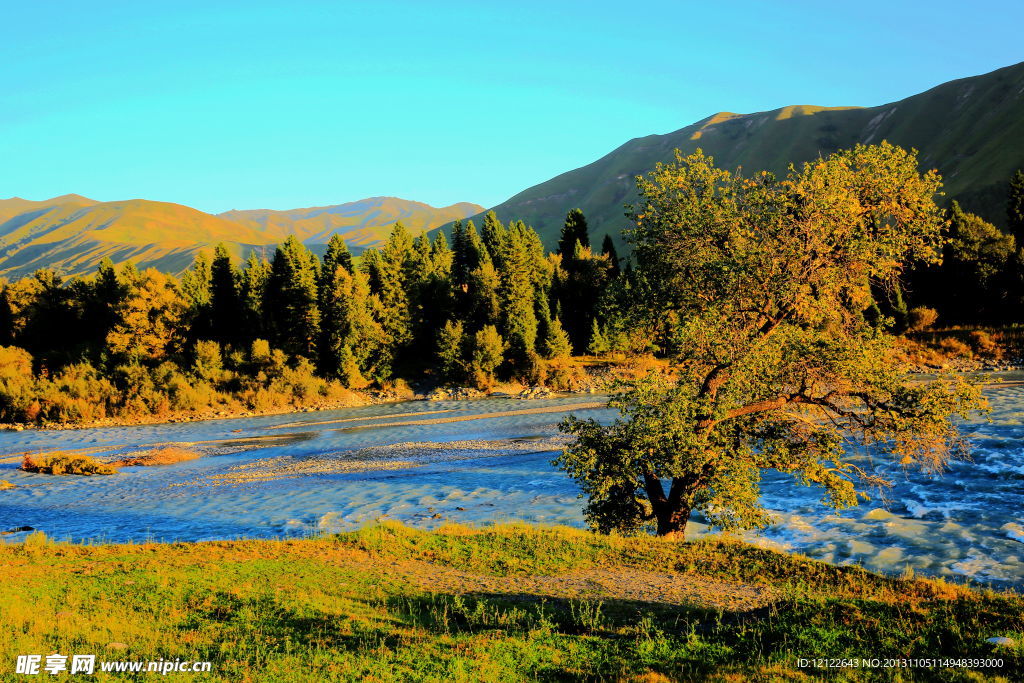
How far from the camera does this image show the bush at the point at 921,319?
80562 millimetres

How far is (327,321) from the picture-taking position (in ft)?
262

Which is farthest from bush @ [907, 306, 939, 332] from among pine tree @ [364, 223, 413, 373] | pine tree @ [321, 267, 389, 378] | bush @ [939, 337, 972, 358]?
pine tree @ [321, 267, 389, 378]

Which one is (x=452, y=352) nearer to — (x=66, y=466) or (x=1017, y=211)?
(x=66, y=466)

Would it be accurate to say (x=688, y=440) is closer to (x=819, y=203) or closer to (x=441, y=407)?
(x=819, y=203)

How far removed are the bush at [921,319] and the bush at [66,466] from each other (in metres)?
90.5

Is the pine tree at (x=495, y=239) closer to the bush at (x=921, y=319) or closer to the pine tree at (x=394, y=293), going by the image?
the pine tree at (x=394, y=293)

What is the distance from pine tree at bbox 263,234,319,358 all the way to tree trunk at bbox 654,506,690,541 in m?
67.1

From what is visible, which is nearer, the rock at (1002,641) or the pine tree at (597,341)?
the rock at (1002,641)

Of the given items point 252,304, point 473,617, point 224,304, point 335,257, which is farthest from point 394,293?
point 473,617

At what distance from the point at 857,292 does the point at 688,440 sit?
693 cm

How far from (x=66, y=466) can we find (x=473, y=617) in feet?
130

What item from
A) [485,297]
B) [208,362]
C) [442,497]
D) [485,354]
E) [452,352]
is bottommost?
[442,497]

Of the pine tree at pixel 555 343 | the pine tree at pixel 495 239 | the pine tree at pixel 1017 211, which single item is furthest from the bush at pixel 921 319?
the pine tree at pixel 495 239

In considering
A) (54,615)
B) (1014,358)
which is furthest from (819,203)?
(1014,358)
